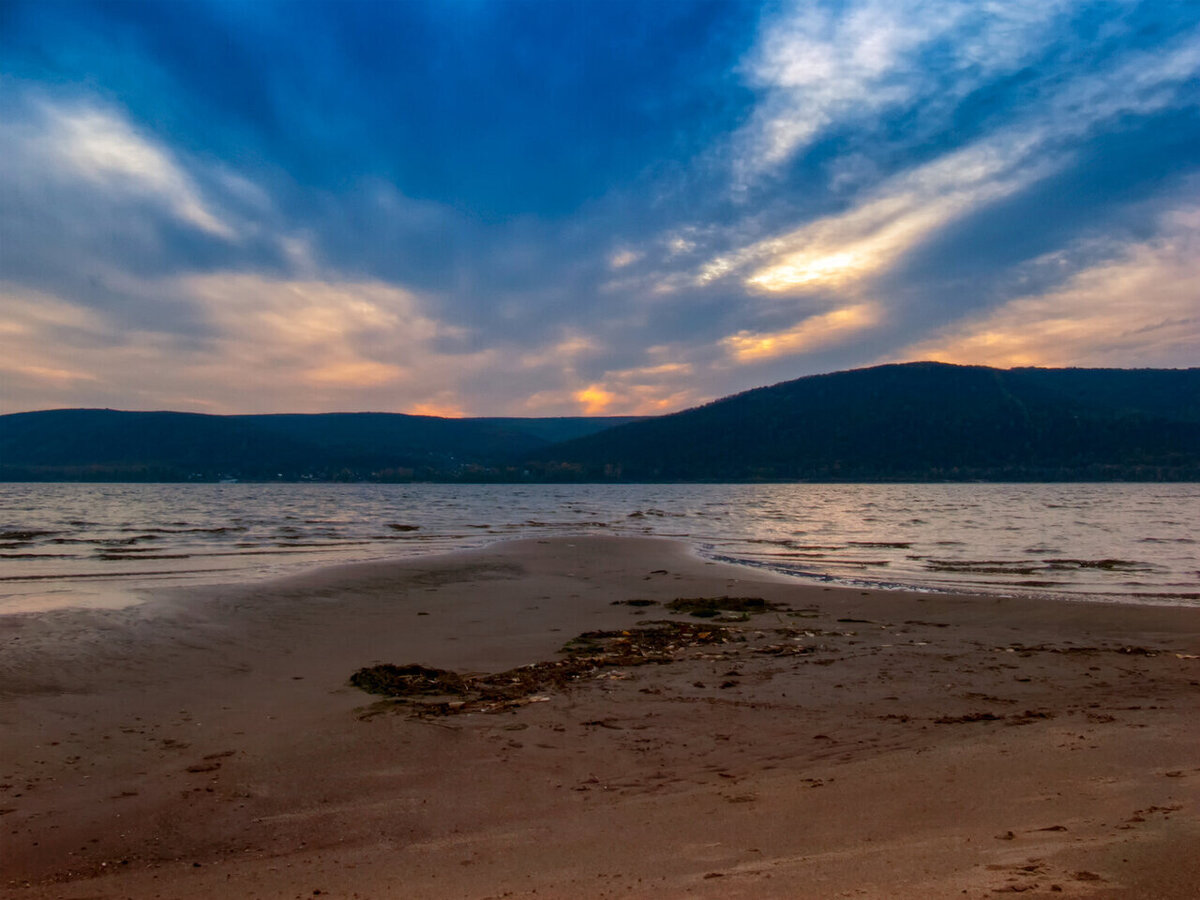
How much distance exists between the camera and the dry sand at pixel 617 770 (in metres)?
4.34

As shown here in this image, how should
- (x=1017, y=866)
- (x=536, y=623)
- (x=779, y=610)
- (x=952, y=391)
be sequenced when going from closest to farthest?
1. (x=1017, y=866)
2. (x=536, y=623)
3. (x=779, y=610)
4. (x=952, y=391)

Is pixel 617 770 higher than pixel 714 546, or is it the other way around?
pixel 617 770

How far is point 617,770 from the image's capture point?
625 cm

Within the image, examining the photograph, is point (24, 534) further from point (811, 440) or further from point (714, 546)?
point (811, 440)

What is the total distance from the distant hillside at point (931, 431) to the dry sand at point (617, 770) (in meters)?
148

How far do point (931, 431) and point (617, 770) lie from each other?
16561 centimetres

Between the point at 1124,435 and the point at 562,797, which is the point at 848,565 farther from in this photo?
the point at 1124,435

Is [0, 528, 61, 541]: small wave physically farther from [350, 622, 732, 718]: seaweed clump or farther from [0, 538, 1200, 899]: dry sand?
[350, 622, 732, 718]: seaweed clump

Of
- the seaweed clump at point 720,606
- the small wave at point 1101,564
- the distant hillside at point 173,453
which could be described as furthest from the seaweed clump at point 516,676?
the distant hillside at point 173,453

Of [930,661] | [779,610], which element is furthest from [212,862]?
[779,610]

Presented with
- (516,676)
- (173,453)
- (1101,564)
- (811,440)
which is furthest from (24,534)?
(173,453)

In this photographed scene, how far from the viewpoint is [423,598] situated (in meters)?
17.6

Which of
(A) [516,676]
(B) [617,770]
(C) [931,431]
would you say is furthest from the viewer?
(C) [931,431]

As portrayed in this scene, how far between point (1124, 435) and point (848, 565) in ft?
498
